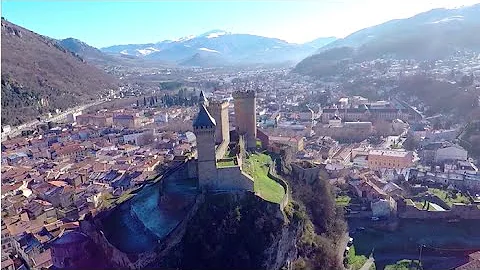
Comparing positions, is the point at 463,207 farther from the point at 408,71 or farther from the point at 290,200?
the point at 408,71

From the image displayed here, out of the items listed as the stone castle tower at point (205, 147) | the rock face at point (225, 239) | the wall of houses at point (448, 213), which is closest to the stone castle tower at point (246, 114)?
Result: the stone castle tower at point (205, 147)

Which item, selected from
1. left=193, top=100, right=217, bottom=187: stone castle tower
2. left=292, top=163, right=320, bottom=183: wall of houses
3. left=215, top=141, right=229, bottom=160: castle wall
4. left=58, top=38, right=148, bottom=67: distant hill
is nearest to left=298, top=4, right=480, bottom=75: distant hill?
left=292, top=163, right=320, bottom=183: wall of houses

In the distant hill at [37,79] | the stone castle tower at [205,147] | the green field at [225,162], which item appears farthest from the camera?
the distant hill at [37,79]

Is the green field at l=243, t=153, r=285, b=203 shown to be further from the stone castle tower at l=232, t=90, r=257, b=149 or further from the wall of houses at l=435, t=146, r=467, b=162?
the wall of houses at l=435, t=146, r=467, b=162

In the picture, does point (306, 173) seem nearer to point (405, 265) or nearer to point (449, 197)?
point (405, 265)

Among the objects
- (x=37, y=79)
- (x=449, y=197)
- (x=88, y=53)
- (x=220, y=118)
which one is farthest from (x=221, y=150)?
(x=88, y=53)

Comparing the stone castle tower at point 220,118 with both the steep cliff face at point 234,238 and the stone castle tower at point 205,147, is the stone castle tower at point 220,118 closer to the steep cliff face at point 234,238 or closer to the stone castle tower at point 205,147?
the stone castle tower at point 205,147
